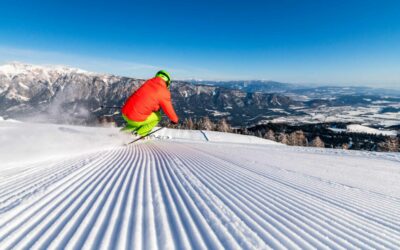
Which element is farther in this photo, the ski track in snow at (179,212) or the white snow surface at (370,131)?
the white snow surface at (370,131)

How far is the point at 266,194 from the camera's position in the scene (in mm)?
5562

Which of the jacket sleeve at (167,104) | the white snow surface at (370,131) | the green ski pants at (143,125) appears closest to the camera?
the jacket sleeve at (167,104)

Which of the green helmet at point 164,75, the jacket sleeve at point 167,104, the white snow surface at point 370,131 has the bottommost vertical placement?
the white snow surface at point 370,131

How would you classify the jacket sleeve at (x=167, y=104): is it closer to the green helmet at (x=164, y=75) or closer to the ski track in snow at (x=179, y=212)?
the green helmet at (x=164, y=75)

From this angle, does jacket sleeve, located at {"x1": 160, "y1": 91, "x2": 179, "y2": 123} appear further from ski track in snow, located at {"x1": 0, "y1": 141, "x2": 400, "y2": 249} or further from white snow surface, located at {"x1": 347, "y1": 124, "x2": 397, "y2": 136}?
white snow surface, located at {"x1": 347, "y1": 124, "x2": 397, "y2": 136}

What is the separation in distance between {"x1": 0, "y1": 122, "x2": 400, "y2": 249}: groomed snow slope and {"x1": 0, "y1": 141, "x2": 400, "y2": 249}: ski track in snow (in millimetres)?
15

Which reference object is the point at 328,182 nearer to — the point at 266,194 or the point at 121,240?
the point at 266,194

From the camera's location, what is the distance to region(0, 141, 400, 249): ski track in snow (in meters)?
2.98

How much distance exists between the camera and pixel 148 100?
10.4m

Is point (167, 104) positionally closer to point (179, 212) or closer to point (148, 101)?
point (148, 101)

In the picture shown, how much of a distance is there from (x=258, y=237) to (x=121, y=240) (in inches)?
65.6

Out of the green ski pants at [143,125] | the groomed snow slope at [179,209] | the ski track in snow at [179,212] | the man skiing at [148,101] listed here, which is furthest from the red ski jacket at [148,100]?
the ski track in snow at [179,212]

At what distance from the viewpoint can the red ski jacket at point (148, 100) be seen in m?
10.3

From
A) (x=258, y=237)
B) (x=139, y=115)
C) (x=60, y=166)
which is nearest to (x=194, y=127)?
(x=139, y=115)
